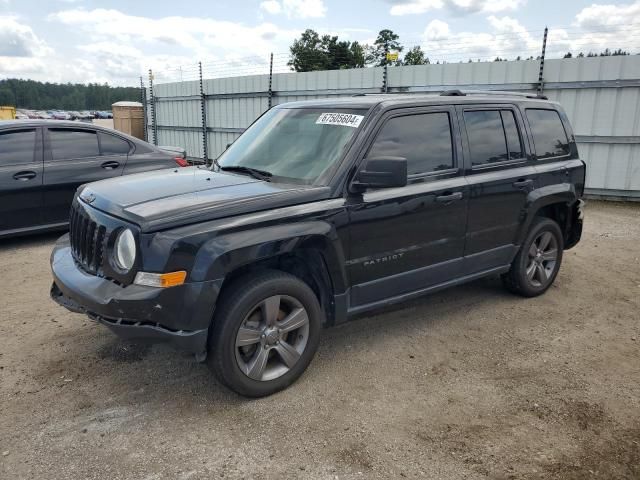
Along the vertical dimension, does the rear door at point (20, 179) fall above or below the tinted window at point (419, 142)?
below

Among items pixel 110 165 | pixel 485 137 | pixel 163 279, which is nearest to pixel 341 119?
pixel 485 137

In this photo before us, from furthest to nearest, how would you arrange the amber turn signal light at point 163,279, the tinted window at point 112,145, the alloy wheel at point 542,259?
the tinted window at point 112,145 → the alloy wheel at point 542,259 → the amber turn signal light at point 163,279

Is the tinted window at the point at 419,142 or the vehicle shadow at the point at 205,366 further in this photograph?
the tinted window at the point at 419,142

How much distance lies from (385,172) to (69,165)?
511 centimetres

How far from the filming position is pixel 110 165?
7.32 m

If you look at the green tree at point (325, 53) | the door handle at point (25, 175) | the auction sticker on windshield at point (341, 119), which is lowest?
the door handle at point (25, 175)

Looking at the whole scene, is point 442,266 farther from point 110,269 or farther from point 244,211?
point 110,269

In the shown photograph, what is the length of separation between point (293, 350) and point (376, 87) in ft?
32.4

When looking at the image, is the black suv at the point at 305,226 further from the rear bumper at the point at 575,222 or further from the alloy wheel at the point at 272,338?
the rear bumper at the point at 575,222

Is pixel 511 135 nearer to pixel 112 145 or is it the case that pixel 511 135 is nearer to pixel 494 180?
pixel 494 180

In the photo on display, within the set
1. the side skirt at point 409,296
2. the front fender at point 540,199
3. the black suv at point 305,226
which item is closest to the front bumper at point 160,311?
the black suv at point 305,226

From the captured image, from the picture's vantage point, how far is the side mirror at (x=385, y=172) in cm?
349

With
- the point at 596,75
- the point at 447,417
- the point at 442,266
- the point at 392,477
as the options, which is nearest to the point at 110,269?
the point at 392,477

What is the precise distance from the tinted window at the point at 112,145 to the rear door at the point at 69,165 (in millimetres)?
22
